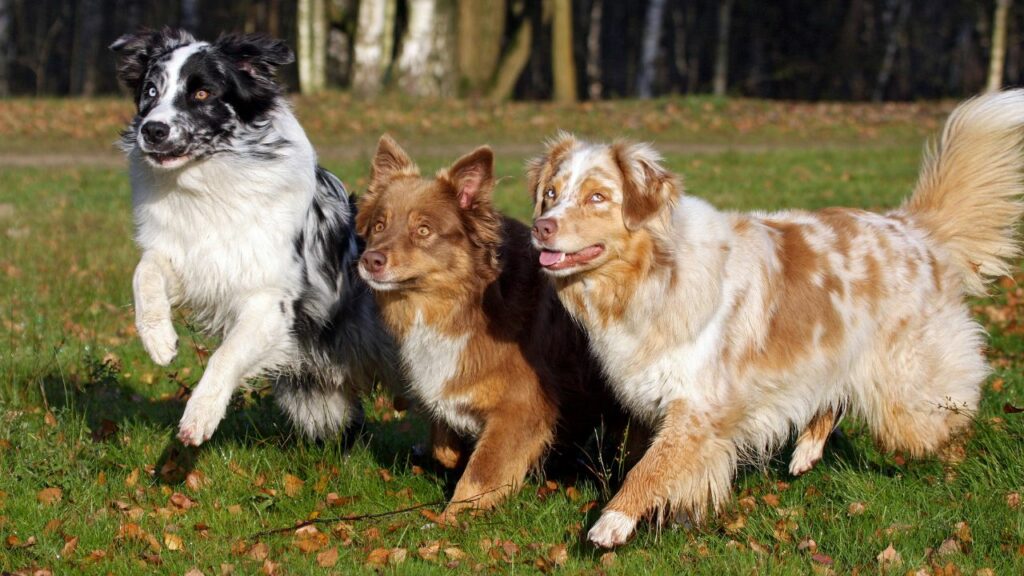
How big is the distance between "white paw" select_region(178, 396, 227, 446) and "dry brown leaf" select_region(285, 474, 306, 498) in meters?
0.78

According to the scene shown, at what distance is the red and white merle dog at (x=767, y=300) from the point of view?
17.0ft

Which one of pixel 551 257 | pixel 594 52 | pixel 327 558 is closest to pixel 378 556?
pixel 327 558

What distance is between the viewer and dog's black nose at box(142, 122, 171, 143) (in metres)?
5.62

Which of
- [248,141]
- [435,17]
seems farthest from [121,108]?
[248,141]

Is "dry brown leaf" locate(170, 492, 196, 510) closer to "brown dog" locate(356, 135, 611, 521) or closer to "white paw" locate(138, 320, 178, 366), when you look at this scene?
"white paw" locate(138, 320, 178, 366)

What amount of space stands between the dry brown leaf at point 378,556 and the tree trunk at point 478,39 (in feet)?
76.2

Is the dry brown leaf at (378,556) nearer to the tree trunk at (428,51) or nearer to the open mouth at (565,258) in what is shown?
the open mouth at (565,258)

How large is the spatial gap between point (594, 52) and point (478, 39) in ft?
62.2

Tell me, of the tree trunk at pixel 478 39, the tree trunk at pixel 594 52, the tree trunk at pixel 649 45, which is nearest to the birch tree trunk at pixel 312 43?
the tree trunk at pixel 478 39

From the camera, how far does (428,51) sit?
27.1 metres

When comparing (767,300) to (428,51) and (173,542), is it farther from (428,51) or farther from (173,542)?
(428,51)

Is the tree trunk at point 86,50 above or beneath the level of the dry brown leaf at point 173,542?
above

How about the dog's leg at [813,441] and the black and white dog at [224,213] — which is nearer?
the black and white dog at [224,213]

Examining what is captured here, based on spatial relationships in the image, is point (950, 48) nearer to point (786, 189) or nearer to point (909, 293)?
point (786, 189)
